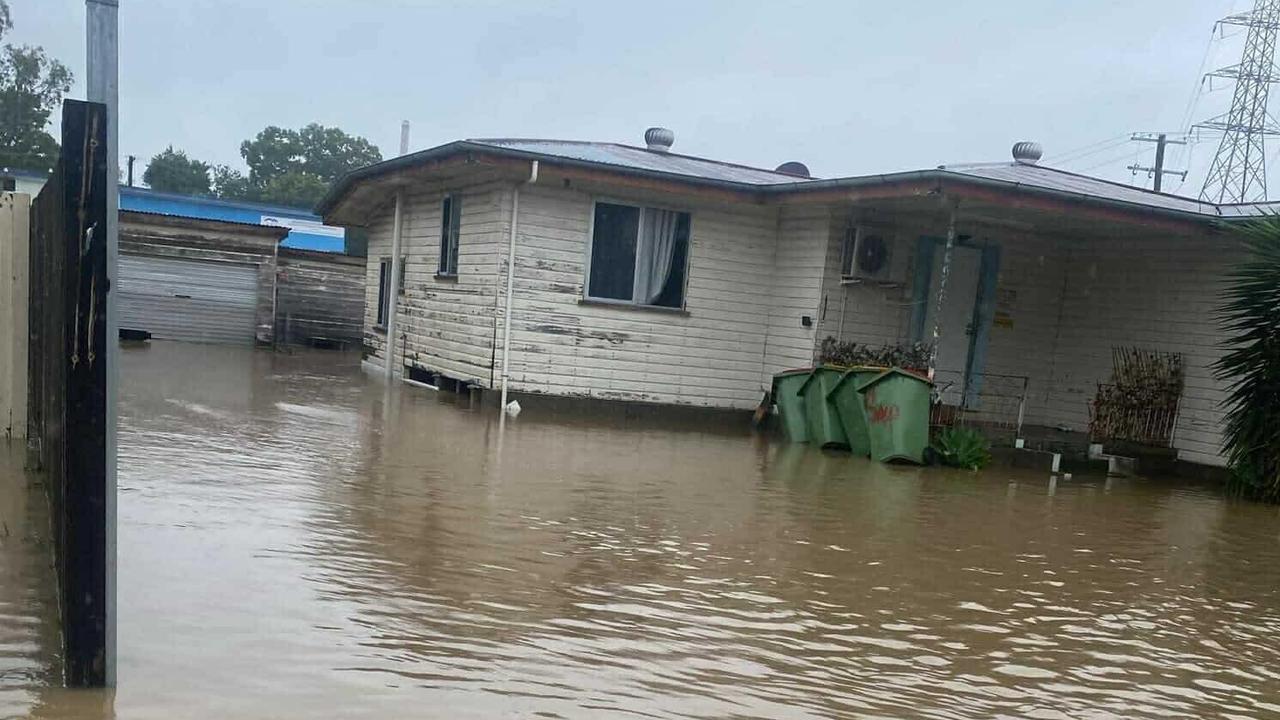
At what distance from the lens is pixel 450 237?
51.6ft

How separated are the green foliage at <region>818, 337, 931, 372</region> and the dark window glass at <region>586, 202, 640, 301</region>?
2809 millimetres

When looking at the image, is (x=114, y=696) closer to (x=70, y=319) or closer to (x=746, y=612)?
(x=70, y=319)

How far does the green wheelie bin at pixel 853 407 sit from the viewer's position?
11.4 m

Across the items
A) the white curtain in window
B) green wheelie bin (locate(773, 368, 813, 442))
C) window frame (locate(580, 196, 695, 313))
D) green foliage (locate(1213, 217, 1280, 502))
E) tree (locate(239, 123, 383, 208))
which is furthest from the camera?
tree (locate(239, 123, 383, 208))

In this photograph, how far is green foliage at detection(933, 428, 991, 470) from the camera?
11414mm

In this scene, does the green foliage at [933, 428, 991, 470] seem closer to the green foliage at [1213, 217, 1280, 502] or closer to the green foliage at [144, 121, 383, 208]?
the green foliage at [1213, 217, 1280, 502]

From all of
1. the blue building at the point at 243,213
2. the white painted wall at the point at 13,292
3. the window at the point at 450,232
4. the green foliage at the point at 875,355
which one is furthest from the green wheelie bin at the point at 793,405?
the blue building at the point at 243,213

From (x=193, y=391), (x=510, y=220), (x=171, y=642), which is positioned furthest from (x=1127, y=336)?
(x=171, y=642)

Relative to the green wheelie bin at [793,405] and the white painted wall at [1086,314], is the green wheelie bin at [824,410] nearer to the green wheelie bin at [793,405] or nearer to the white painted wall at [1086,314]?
the green wheelie bin at [793,405]

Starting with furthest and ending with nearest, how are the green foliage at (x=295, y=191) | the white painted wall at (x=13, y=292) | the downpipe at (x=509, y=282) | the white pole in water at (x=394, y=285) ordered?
the green foliage at (x=295, y=191), the white pole in water at (x=394, y=285), the downpipe at (x=509, y=282), the white painted wall at (x=13, y=292)

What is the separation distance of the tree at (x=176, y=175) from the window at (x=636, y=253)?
167 feet

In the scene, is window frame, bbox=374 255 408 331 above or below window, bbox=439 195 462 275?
below

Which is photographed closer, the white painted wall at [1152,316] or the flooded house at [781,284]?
the white painted wall at [1152,316]

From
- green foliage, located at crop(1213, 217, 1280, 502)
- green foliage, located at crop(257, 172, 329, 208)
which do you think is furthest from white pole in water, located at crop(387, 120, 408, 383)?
green foliage, located at crop(257, 172, 329, 208)
